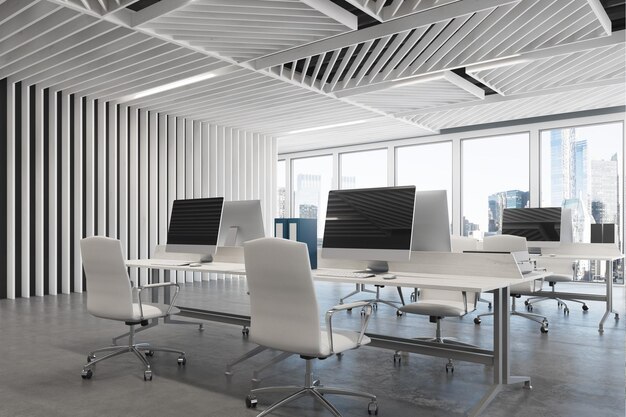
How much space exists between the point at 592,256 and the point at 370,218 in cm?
393

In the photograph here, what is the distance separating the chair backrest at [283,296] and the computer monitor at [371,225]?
1.20 meters

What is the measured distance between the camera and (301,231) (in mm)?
4340

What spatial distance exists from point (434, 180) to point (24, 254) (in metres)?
9.66

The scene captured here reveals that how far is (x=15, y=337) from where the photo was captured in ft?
17.6

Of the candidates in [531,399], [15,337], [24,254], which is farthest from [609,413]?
[24,254]

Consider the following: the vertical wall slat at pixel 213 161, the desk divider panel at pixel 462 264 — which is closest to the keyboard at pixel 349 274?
the desk divider panel at pixel 462 264

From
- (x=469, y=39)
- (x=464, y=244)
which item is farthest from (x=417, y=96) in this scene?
(x=464, y=244)

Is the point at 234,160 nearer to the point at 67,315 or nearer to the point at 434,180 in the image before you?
the point at 434,180

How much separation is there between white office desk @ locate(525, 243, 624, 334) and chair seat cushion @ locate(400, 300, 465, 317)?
2.33 m

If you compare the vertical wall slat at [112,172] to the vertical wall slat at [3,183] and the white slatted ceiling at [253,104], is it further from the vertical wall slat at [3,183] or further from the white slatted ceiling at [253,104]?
the vertical wall slat at [3,183]

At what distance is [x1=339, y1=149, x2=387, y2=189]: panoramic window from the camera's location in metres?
14.8

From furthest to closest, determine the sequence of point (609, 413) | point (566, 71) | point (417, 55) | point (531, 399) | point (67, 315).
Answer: point (566, 71) → point (417, 55) → point (67, 315) → point (531, 399) → point (609, 413)

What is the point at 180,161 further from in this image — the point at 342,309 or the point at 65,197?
the point at 342,309

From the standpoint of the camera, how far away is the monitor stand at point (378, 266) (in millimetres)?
3998
